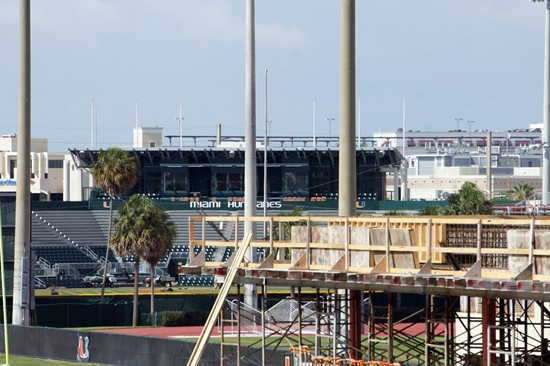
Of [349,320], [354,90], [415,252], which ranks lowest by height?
[349,320]

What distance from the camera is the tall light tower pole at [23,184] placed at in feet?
147

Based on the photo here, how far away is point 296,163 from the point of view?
380 feet

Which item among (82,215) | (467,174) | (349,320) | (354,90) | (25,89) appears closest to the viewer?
(354,90)

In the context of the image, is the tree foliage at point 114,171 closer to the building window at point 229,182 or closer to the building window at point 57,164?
the building window at point 229,182

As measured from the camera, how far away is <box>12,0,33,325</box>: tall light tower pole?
147ft

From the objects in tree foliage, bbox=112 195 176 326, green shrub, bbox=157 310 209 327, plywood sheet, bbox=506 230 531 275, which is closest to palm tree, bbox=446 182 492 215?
green shrub, bbox=157 310 209 327

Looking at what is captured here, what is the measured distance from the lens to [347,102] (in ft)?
92.5

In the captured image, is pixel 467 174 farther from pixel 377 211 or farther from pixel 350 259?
pixel 350 259

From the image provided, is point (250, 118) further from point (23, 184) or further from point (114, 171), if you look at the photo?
point (114, 171)

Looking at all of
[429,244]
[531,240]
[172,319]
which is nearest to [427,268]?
[429,244]

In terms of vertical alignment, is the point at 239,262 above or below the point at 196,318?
above

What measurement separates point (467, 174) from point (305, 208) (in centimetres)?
7141

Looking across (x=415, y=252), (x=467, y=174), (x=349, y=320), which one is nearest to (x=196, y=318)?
(x=349, y=320)

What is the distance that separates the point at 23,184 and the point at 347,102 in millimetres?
19794
